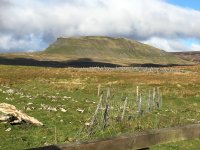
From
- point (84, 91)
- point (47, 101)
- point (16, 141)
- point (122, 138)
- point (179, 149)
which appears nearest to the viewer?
point (122, 138)

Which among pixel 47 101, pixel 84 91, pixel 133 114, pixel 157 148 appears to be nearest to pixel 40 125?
pixel 133 114

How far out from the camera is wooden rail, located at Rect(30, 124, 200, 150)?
7.50 metres

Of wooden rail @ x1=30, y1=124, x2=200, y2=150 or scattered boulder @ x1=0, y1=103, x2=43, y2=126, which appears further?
scattered boulder @ x1=0, y1=103, x2=43, y2=126

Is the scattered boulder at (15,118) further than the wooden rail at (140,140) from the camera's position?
Yes

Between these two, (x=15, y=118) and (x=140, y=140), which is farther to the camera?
(x=15, y=118)

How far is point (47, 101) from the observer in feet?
117

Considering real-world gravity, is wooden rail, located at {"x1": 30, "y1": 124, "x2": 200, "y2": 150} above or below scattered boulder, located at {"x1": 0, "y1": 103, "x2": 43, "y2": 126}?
above

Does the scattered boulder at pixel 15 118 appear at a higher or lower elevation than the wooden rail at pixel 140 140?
lower

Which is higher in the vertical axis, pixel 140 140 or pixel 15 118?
pixel 140 140

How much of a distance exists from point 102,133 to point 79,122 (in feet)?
13.4

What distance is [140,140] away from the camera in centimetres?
866

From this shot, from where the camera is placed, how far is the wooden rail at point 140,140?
750 cm

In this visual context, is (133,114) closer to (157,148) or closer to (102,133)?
(102,133)

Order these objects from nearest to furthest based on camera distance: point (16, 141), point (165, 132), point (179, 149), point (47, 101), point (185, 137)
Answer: point (165, 132), point (185, 137), point (179, 149), point (16, 141), point (47, 101)
